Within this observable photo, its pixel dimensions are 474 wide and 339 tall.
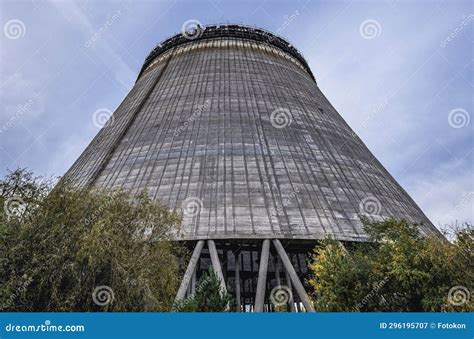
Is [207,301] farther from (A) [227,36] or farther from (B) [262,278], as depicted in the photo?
(A) [227,36]

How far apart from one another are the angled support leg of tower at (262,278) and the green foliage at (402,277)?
1989 millimetres

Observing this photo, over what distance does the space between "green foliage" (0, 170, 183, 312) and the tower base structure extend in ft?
5.95

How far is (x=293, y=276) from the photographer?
506 inches

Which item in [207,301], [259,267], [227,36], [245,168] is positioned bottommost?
[207,301]

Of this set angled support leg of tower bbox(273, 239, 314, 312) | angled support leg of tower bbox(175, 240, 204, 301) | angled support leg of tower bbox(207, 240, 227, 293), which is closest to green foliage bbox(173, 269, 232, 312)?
angled support leg of tower bbox(175, 240, 204, 301)

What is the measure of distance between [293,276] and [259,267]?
3.83ft

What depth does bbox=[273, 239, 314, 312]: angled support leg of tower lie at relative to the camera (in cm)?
1236

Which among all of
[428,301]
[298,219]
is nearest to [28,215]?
[298,219]

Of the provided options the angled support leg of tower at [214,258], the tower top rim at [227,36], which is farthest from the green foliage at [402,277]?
the tower top rim at [227,36]

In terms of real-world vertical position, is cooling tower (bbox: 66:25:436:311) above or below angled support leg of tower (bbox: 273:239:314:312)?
above

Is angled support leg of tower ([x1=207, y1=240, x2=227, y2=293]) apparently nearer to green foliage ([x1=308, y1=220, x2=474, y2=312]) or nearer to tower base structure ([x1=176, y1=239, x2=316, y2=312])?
tower base structure ([x1=176, y1=239, x2=316, y2=312])

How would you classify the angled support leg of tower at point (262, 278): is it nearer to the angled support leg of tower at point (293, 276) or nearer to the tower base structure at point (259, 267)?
the tower base structure at point (259, 267)

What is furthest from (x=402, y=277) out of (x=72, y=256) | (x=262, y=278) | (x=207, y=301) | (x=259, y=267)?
(x=72, y=256)

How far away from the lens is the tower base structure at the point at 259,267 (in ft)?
40.7
